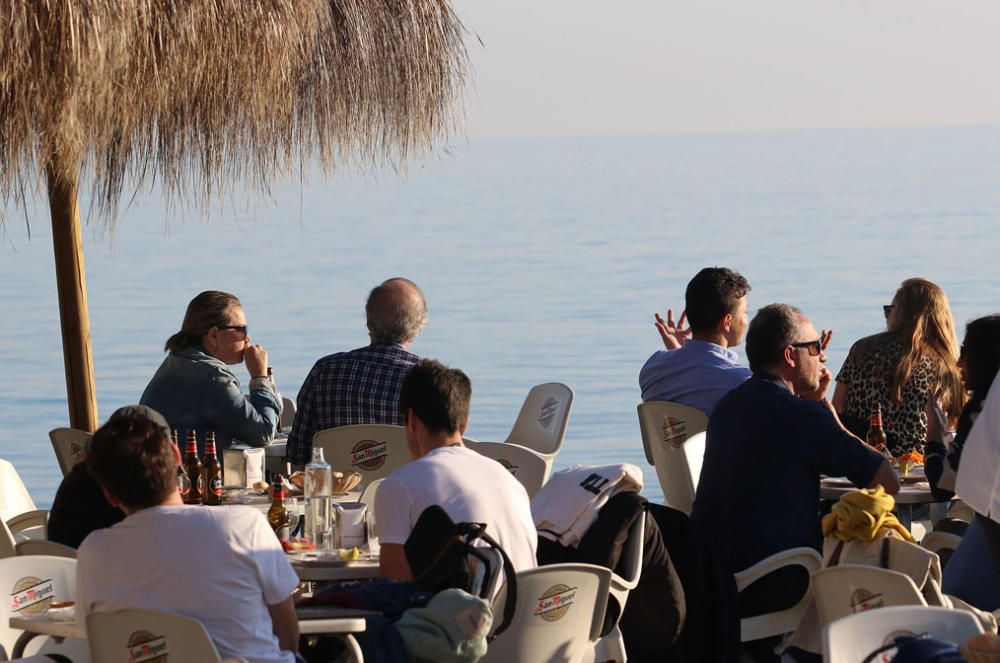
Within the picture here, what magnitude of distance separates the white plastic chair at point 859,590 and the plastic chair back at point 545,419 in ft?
12.0

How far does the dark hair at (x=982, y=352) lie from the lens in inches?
190

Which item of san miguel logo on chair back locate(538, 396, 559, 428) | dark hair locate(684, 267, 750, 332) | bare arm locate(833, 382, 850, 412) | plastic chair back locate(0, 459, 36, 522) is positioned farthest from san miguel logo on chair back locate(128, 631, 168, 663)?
san miguel logo on chair back locate(538, 396, 559, 428)

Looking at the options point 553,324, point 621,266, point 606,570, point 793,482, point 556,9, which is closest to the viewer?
point 606,570

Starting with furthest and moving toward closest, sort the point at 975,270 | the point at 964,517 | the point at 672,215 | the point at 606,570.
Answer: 1. the point at 672,215
2. the point at 975,270
3. the point at 964,517
4. the point at 606,570

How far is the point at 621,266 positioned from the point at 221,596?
27.9 meters

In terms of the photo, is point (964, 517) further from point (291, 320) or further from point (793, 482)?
point (291, 320)

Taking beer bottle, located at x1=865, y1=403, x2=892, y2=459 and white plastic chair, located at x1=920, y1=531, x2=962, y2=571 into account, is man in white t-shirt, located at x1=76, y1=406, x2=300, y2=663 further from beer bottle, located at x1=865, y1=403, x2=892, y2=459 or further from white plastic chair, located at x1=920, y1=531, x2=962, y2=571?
beer bottle, located at x1=865, y1=403, x2=892, y2=459

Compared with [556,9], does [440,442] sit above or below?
below

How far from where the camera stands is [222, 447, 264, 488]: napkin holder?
5.61 m

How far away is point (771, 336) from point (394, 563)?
158 cm

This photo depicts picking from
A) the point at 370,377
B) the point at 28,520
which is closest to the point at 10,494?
the point at 28,520

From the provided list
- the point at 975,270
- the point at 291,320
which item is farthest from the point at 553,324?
the point at 975,270

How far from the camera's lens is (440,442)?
164 inches

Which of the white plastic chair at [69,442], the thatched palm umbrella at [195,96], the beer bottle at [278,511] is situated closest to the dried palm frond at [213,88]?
the thatched palm umbrella at [195,96]
